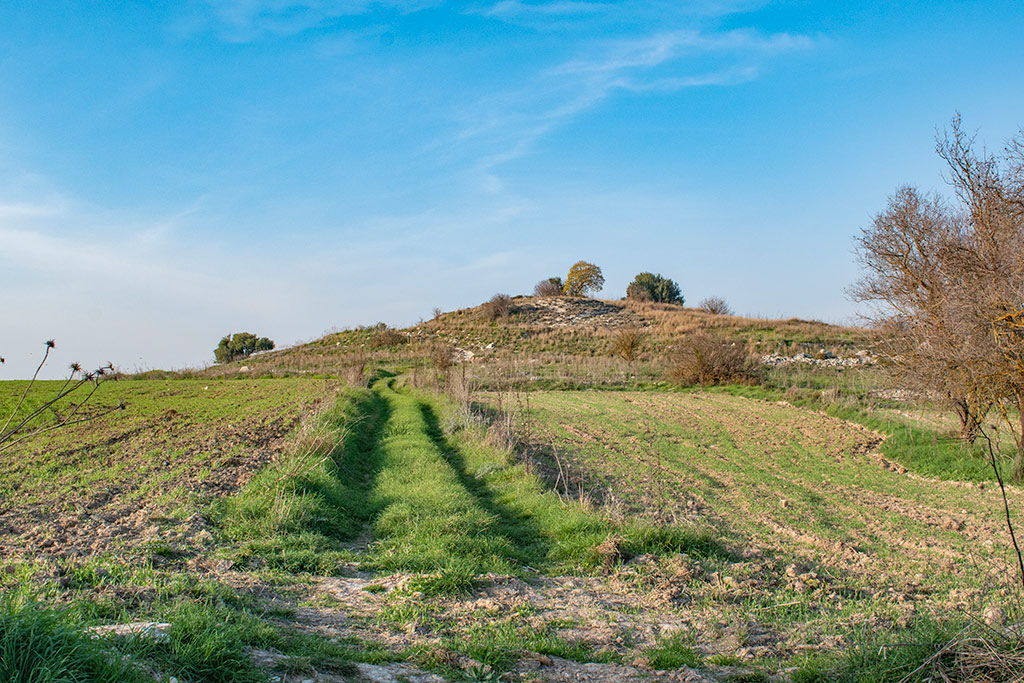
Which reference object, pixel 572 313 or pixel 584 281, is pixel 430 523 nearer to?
pixel 572 313

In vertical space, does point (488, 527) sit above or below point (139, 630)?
below

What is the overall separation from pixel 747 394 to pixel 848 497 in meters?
17.1

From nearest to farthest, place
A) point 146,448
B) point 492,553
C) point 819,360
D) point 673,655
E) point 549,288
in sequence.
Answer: point 673,655, point 492,553, point 146,448, point 819,360, point 549,288

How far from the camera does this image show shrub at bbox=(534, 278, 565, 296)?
7876 centimetres

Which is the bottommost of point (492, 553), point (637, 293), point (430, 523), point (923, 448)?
point (923, 448)

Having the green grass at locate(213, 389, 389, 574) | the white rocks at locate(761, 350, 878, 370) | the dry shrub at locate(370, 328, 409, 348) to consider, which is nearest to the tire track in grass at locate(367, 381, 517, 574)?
the green grass at locate(213, 389, 389, 574)

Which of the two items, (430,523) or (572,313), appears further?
(572,313)

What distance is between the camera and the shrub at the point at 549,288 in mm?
78762

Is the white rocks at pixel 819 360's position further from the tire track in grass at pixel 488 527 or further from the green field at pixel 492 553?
the tire track in grass at pixel 488 527

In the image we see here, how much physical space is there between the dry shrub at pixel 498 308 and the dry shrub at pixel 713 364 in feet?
110

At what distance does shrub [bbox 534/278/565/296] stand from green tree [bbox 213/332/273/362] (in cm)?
3127

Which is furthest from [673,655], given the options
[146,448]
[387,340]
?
[387,340]

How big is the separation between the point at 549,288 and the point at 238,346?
35567mm

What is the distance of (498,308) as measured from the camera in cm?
6631
